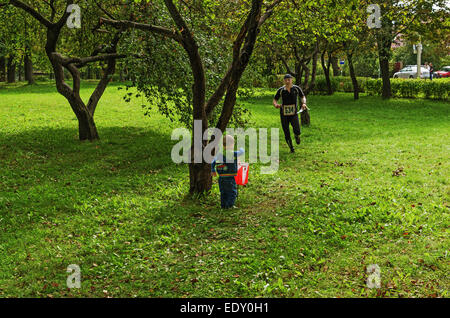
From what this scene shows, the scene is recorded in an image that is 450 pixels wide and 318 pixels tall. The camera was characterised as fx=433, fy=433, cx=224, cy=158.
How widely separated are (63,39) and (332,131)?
1051 cm

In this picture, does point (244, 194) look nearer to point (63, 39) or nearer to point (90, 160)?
point (90, 160)

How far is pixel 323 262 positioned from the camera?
556 cm

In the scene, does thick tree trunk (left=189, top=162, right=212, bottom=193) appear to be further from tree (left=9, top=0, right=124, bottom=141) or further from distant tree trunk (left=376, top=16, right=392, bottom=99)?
distant tree trunk (left=376, top=16, right=392, bottom=99)

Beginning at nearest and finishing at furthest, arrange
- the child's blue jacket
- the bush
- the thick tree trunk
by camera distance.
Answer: the child's blue jacket
the thick tree trunk
the bush

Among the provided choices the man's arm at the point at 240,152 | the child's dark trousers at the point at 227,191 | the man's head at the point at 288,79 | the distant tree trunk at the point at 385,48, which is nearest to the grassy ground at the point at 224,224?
the child's dark trousers at the point at 227,191

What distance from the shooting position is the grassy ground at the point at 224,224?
205 inches

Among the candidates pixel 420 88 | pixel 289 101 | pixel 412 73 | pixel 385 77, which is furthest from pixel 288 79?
pixel 412 73

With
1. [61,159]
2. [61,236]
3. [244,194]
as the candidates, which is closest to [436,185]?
[244,194]


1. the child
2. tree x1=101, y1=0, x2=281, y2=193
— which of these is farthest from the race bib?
the child

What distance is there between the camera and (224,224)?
23.2ft

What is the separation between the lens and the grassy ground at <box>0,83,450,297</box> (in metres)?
5.20

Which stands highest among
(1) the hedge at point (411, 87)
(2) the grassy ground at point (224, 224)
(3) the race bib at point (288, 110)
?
(1) the hedge at point (411, 87)

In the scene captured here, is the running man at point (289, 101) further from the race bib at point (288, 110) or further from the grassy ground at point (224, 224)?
the grassy ground at point (224, 224)

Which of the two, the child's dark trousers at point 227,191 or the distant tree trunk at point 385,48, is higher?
the distant tree trunk at point 385,48
